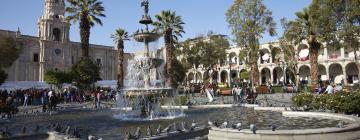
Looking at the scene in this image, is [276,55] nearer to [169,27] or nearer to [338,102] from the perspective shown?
[169,27]

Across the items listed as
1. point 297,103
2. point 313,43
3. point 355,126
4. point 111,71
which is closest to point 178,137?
point 355,126

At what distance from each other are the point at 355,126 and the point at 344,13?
844 inches

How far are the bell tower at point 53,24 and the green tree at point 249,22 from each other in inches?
1309

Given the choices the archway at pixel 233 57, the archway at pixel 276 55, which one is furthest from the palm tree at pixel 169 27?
the archway at pixel 233 57

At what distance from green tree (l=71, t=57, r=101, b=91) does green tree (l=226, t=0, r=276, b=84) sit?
48.5ft

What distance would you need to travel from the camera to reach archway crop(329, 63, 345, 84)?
167 feet

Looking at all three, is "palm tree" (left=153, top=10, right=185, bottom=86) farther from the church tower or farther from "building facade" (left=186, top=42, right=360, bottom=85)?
the church tower

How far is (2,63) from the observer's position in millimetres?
35031

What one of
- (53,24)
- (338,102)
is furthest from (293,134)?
(53,24)

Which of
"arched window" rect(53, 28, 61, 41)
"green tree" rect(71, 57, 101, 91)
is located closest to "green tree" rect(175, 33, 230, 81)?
"green tree" rect(71, 57, 101, 91)

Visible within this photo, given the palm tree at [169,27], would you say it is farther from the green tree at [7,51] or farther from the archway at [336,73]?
the archway at [336,73]

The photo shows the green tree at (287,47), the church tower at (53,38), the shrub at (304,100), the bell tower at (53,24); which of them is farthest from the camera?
the bell tower at (53,24)

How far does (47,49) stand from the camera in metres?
54.6

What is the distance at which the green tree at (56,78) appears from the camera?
3394 centimetres
